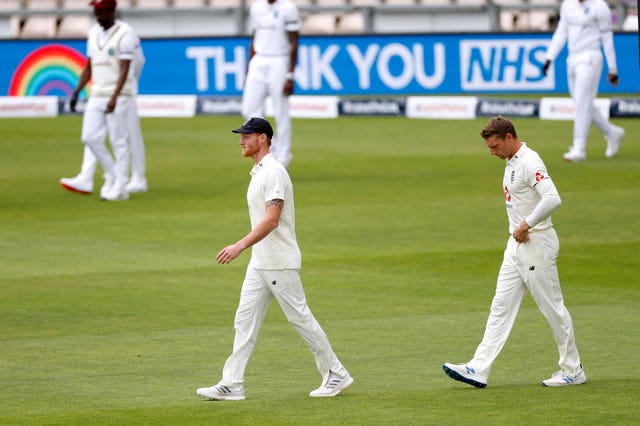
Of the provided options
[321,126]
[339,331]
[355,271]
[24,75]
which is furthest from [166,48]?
[339,331]

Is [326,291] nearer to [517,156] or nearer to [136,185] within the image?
[517,156]

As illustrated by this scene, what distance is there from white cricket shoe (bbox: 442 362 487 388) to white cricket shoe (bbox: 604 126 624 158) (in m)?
12.6

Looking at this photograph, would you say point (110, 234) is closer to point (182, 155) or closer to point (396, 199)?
point (396, 199)

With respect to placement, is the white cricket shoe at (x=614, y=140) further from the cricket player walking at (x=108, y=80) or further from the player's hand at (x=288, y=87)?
the cricket player walking at (x=108, y=80)

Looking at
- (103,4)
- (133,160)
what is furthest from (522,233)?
(133,160)

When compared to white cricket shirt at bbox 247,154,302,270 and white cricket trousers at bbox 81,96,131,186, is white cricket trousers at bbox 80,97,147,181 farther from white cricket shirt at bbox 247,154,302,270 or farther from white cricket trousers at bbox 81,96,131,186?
white cricket shirt at bbox 247,154,302,270

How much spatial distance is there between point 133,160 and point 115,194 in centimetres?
72

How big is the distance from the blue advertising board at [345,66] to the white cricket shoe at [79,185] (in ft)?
36.4

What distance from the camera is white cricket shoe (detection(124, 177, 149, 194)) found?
18.7m

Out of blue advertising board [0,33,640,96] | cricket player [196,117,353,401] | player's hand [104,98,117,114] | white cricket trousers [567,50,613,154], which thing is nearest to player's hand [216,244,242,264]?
cricket player [196,117,353,401]

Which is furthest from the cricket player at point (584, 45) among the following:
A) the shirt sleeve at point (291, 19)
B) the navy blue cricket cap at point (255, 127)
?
the navy blue cricket cap at point (255, 127)

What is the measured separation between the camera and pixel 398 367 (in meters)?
9.70

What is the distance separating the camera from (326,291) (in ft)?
41.4

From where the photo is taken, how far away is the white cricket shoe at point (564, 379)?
895 centimetres
